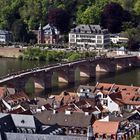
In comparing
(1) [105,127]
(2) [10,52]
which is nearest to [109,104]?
(1) [105,127]

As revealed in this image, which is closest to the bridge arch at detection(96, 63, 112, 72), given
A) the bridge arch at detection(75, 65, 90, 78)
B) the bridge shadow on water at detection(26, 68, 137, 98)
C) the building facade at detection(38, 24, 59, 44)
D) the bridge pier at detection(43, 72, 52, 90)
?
the bridge shadow on water at detection(26, 68, 137, 98)

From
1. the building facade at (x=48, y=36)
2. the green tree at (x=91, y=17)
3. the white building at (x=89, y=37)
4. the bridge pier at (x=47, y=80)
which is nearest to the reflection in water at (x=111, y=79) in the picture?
the bridge pier at (x=47, y=80)

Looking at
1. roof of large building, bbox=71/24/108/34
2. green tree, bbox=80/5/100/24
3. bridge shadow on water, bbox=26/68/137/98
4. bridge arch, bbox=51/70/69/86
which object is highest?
green tree, bbox=80/5/100/24

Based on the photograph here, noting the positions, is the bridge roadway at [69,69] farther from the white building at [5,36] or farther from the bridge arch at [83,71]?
the white building at [5,36]

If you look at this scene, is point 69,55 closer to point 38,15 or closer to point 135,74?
point 135,74

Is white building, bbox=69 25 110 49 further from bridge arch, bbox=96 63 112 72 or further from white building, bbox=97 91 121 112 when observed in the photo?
white building, bbox=97 91 121 112

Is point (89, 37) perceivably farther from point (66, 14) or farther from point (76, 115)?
point (76, 115)
